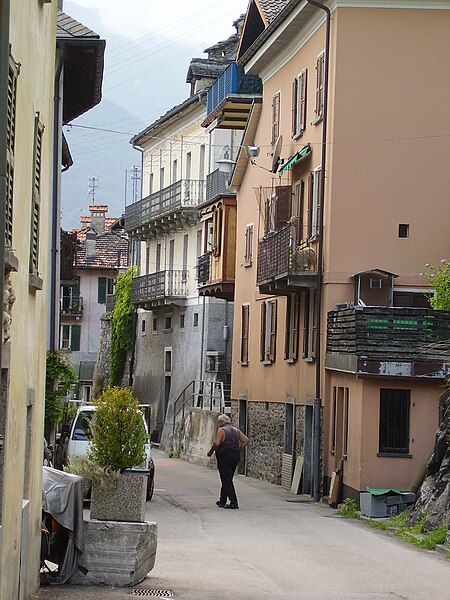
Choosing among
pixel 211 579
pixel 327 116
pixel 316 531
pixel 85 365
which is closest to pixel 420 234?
pixel 327 116

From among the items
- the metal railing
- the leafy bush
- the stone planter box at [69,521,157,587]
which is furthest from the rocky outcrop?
the metal railing

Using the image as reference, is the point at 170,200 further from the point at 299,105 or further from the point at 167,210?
the point at 299,105

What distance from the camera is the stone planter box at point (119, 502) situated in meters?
15.6

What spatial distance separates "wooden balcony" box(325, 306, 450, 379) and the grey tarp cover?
45.8 feet

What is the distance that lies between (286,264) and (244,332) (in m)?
10.8

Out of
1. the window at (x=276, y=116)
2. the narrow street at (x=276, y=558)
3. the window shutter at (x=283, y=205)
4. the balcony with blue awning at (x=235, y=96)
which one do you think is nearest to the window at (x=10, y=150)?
the narrow street at (x=276, y=558)

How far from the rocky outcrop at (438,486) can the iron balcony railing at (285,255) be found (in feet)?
22.6

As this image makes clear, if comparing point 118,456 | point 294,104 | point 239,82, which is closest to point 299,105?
point 294,104

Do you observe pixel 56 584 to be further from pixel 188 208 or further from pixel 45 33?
pixel 188 208

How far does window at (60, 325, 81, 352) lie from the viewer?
8338cm

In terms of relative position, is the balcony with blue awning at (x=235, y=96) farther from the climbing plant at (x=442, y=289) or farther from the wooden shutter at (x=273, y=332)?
the climbing plant at (x=442, y=289)

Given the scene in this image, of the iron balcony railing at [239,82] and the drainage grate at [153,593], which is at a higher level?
the iron balcony railing at [239,82]

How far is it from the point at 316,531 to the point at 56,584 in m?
9.59

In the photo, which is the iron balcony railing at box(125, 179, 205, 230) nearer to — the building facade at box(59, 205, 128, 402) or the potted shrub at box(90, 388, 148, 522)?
the building facade at box(59, 205, 128, 402)
